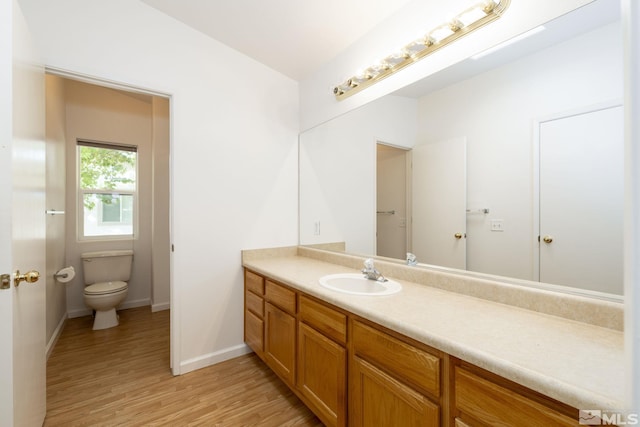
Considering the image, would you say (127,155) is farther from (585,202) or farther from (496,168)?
(585,202)

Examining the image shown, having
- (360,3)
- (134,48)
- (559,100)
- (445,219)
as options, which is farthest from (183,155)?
(559,100)

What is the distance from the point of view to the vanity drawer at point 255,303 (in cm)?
202

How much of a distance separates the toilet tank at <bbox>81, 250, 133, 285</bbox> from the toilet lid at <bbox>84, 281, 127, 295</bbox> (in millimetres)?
107

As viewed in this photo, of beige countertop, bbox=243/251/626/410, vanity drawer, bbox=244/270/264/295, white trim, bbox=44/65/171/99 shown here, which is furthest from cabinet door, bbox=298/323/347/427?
white trim, bbox=44/65/171/99

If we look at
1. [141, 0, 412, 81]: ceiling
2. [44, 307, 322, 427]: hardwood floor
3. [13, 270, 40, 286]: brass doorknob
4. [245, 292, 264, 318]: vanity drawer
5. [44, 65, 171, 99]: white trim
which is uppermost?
[141, 0, 412, 81]: ceiling

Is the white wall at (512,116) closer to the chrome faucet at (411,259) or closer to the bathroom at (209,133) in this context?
the chrome faucet at (411,259)

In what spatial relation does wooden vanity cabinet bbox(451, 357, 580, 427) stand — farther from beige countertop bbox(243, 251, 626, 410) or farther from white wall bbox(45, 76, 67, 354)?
white wall bbox(45, 76, 67, 354)

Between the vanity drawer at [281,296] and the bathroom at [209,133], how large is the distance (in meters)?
0.50

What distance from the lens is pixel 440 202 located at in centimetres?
161

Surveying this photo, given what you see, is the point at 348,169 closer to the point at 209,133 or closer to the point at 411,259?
the point at 411,259

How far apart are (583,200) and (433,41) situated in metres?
0.99

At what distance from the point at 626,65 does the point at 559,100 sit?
2.69 ft

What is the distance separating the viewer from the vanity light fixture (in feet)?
3.91

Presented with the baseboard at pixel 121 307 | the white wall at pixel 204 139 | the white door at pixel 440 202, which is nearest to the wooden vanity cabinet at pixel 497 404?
the white door at pixel 440 202
